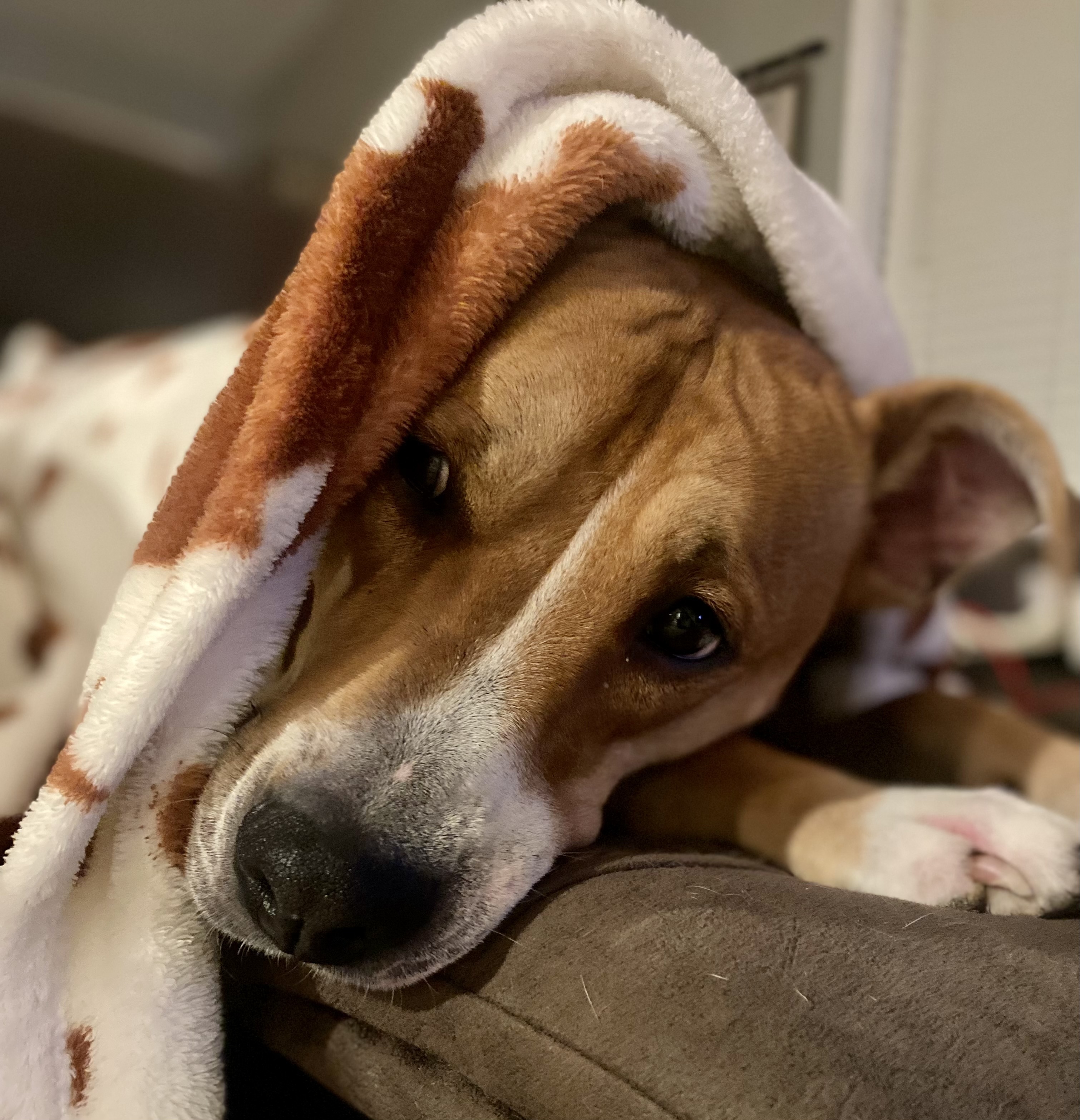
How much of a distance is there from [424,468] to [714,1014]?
2.09 ft

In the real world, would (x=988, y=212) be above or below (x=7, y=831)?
above

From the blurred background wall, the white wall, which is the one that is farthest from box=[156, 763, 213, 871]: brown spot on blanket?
the white wall

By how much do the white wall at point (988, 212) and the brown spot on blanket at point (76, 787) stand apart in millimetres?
2445

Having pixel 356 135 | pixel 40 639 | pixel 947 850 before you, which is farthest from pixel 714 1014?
pixel 356 135

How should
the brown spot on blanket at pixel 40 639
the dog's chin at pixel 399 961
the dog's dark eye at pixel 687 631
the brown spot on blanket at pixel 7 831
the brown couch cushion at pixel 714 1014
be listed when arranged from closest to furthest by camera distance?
1. the brown couch cushion at pixel 714 1014
2. the dog's chin at pixel 399 961
3. the brown spot on blanket at pixel 7 831
4. the dog's dark eye at pixel 687 631
5. the brown spot on blanket at pixel 40 639

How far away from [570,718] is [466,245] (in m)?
0.54

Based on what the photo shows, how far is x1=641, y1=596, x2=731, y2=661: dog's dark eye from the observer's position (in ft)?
3.44

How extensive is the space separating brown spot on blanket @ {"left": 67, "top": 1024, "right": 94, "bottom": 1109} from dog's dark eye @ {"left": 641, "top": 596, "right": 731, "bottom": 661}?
0.69m

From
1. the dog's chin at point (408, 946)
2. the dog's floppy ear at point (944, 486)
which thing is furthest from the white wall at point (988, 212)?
the dog's chin at point (408, 946)

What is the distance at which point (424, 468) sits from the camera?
1.04 m

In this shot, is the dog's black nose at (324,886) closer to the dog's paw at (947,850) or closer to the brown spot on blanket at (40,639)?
the dog's paw at (947,850)

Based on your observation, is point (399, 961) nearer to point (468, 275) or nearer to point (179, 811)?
point (179, 811)

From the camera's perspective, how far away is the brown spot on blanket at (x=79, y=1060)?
0.83 m

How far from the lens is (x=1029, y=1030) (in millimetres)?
724
